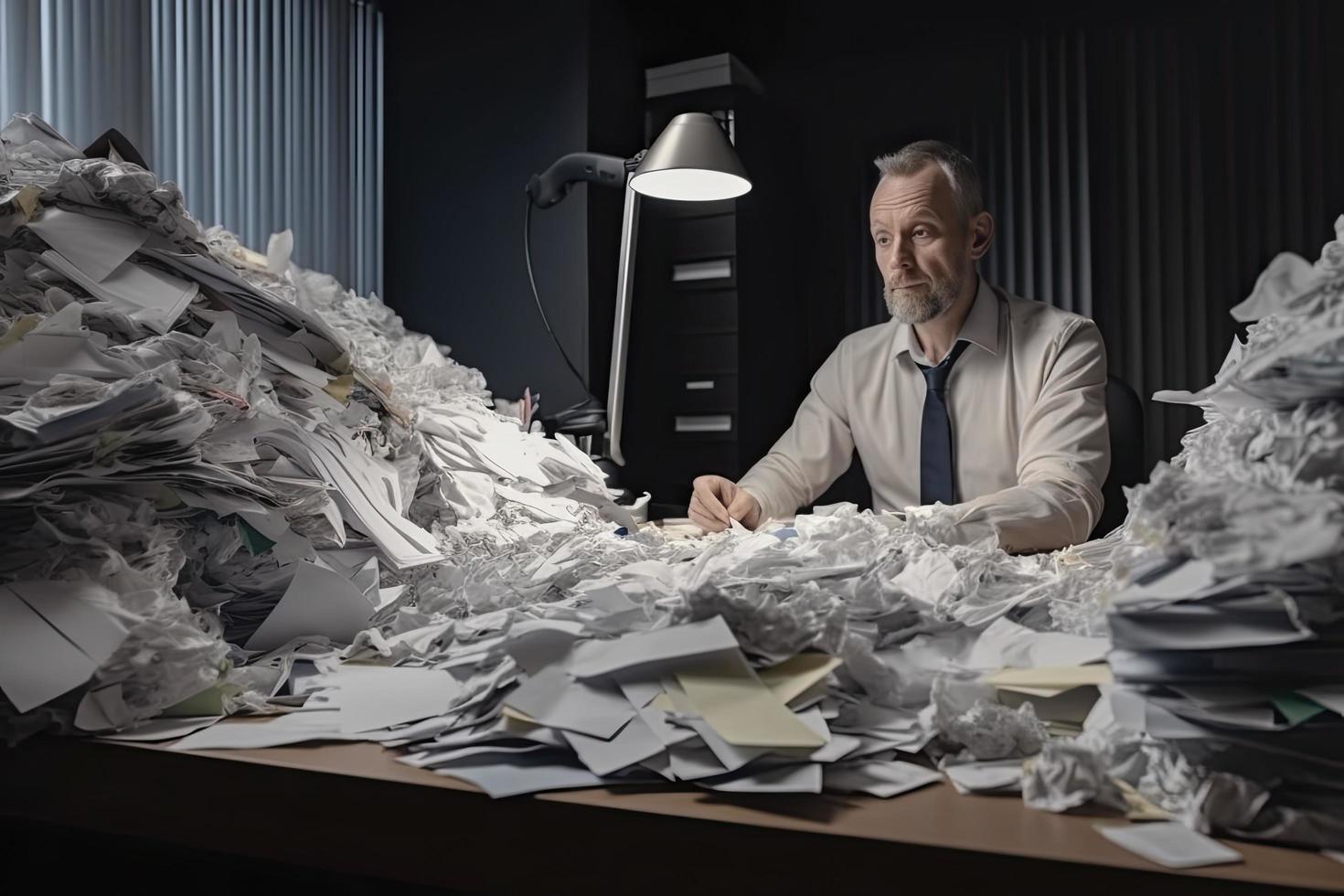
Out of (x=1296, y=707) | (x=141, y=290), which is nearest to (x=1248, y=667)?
(x=1296, y=707)

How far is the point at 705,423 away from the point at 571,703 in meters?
2.67

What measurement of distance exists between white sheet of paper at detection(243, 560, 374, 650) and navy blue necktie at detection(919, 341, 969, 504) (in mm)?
1477

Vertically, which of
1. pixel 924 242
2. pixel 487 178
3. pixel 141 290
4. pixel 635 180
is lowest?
pixel 141 290

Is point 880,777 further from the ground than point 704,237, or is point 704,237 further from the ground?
point 704,237

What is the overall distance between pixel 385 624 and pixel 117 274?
1.18 ft

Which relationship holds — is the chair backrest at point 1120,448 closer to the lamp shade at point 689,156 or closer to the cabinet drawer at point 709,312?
the lamp shade at point 689,156

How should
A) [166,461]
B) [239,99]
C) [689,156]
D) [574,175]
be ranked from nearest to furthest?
[166,461] < [689,156] < [574,175] < [239,99]

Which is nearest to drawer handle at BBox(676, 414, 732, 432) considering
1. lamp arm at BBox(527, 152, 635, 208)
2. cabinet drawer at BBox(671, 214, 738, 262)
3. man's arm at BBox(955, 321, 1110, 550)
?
cabinet drawer at BBox(671, 214, 738, 262)

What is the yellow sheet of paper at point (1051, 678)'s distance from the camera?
417mm

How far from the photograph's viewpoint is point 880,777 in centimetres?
39

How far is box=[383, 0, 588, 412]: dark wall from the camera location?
2961 mm

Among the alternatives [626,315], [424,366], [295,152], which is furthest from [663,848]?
[295,152]

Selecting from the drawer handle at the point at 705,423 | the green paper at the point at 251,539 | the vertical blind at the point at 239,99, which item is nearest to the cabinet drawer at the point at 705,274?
the drawer handle at the point at 705,423

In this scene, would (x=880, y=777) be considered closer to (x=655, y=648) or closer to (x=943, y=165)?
(x=655, y=648)
